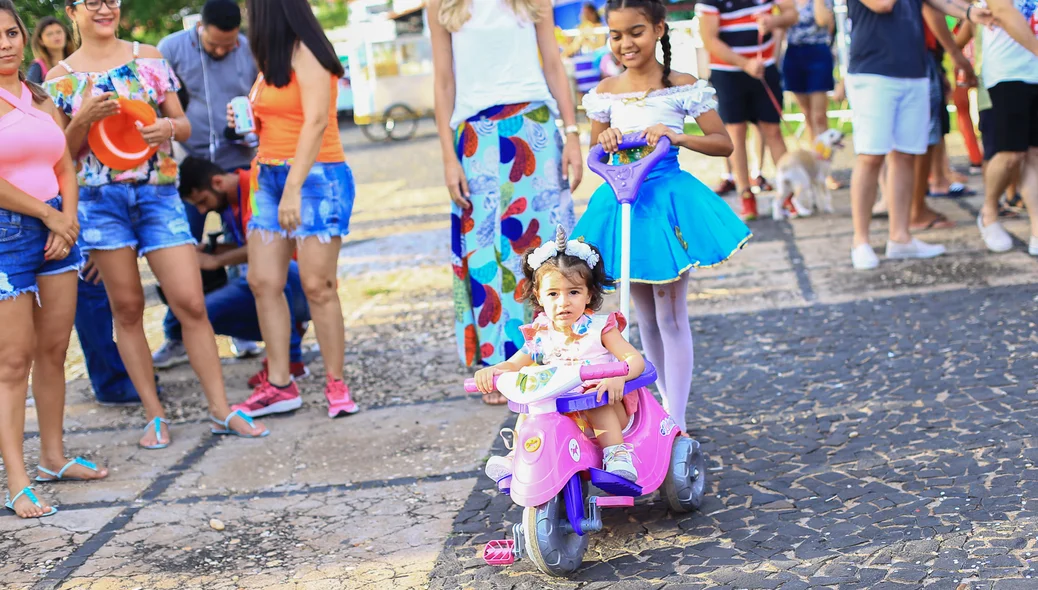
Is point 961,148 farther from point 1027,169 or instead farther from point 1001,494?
point 1001,494

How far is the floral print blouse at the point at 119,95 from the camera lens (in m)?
4.82

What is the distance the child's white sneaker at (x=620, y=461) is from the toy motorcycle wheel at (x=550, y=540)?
21cm

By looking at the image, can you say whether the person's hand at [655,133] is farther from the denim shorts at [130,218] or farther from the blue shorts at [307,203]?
the denim shorts at [130,218]

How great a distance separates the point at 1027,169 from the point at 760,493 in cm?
380

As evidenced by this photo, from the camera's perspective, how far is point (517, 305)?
5207mm

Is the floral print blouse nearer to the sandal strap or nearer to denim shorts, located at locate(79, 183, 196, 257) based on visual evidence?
denim shorts, located at locate(79, 183, 196, 257)

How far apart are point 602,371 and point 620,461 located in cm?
32

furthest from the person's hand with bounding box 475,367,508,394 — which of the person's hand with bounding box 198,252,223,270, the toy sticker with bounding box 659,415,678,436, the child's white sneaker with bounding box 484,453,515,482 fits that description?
the person's hand with bounding box 198,252,223,270

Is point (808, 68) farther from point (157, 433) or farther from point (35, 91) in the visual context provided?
point (35, 91)

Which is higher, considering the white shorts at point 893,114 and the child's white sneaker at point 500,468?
the white shorts at point 893,114

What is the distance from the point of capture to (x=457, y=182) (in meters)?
5.04

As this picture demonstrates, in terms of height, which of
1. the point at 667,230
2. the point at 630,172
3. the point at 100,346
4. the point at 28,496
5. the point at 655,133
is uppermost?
the point at 655,133

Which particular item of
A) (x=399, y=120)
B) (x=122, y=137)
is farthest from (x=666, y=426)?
(x=399, y=120)

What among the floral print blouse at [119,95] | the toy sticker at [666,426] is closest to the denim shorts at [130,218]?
the floral print blouse at [119,95]
